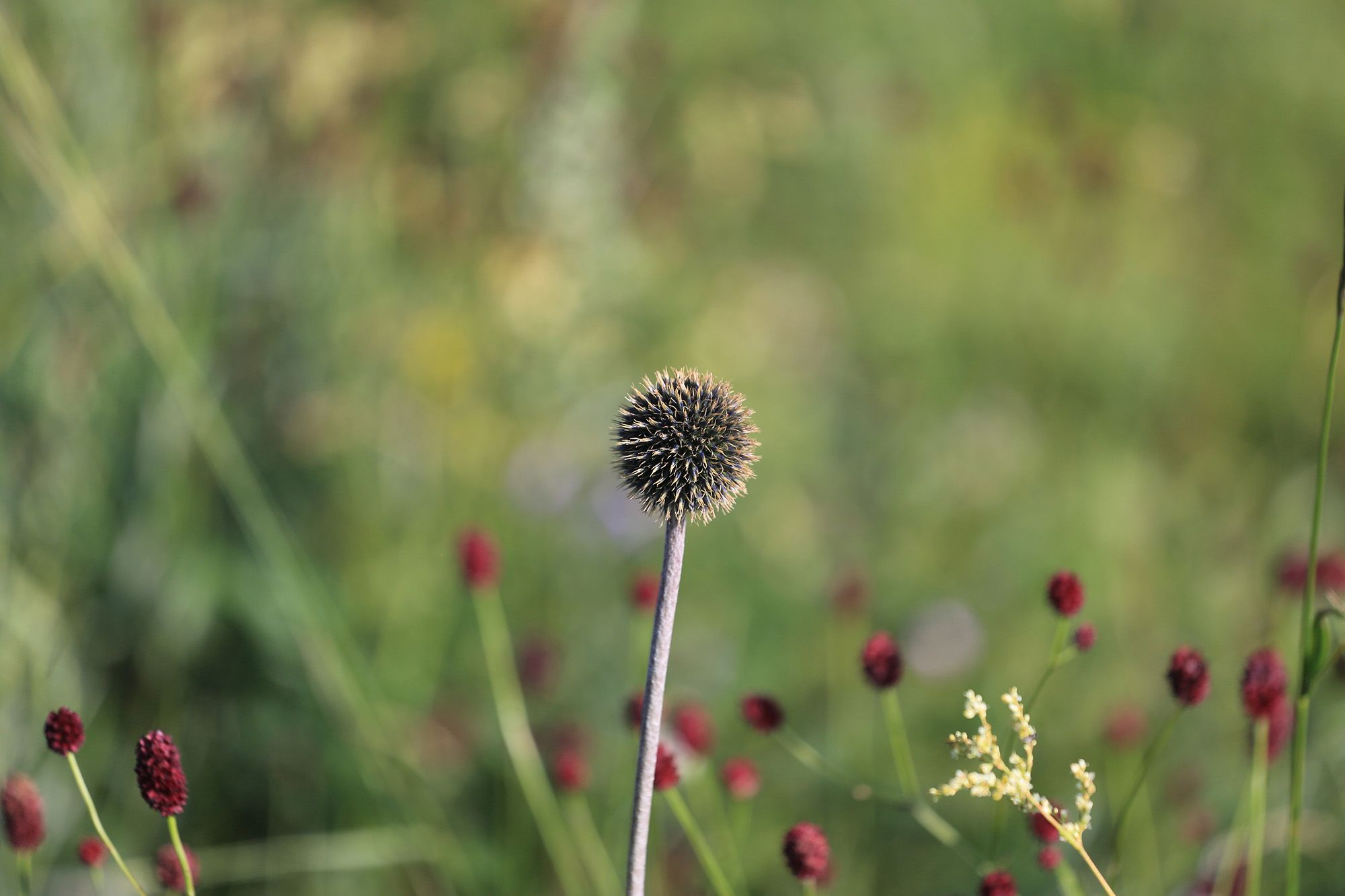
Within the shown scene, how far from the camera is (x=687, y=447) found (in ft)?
3.11

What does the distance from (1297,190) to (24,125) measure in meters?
3.90

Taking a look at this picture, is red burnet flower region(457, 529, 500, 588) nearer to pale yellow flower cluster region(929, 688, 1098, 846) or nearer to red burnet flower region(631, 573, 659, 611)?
red burnet flower region(631, 573, 659, 611)

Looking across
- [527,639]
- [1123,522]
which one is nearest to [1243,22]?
[1123,522]

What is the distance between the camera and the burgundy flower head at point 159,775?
35.9 inches

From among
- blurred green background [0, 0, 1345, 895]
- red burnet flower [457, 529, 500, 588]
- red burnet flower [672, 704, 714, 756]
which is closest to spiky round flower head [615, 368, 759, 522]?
red burnet flower [672, 704, 714, 756]

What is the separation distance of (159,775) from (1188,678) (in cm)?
100

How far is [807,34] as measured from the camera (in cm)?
399

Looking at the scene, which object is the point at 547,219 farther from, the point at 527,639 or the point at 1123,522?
the point at 1123,522

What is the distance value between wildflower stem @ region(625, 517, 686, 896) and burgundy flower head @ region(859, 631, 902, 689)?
40 centimetres

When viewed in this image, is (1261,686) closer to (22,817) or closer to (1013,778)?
(1013,778)

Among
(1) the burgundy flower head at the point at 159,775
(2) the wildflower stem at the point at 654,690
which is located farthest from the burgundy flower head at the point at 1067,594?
(1) the burgundy flower head at the point at 159,775

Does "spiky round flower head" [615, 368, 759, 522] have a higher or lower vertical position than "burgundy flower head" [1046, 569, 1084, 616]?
lower

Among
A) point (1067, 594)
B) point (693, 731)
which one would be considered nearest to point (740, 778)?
point (693, 731)

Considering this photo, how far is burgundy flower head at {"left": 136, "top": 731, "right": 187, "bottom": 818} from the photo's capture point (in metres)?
0.91
